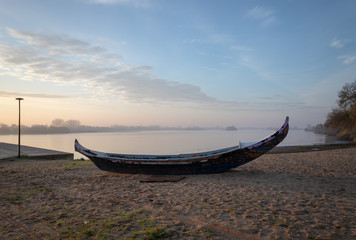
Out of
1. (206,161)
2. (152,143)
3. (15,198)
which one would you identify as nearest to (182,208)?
(206,161)

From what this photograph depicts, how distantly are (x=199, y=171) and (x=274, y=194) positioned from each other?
325 cm

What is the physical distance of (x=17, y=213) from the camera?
4.71m

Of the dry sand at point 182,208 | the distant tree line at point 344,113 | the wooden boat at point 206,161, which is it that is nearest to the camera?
the dry sand at point 182,208

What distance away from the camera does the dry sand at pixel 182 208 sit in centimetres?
373

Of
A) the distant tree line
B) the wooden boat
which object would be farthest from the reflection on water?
the wooden boat

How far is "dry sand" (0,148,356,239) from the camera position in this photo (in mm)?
3727

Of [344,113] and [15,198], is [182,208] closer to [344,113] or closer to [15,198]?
[15,198]

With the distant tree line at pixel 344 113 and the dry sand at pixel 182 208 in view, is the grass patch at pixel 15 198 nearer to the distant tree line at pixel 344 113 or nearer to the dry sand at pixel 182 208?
the dry sand at pixel 182 208

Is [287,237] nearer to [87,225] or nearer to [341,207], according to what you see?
[341,207]

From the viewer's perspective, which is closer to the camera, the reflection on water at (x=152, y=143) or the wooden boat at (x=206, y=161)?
the wooden boat at (x=206, y=161)

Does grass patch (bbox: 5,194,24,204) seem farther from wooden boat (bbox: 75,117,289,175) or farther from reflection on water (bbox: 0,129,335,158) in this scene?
reflection on water (bbox: 0,129,335,158)

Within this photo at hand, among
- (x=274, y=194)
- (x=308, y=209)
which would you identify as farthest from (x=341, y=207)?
(x=274, y=194)

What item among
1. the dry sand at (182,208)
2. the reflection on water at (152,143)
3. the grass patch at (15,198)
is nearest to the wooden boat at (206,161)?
the dry sand at (182,208)

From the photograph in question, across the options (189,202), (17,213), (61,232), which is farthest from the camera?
(189,202)
